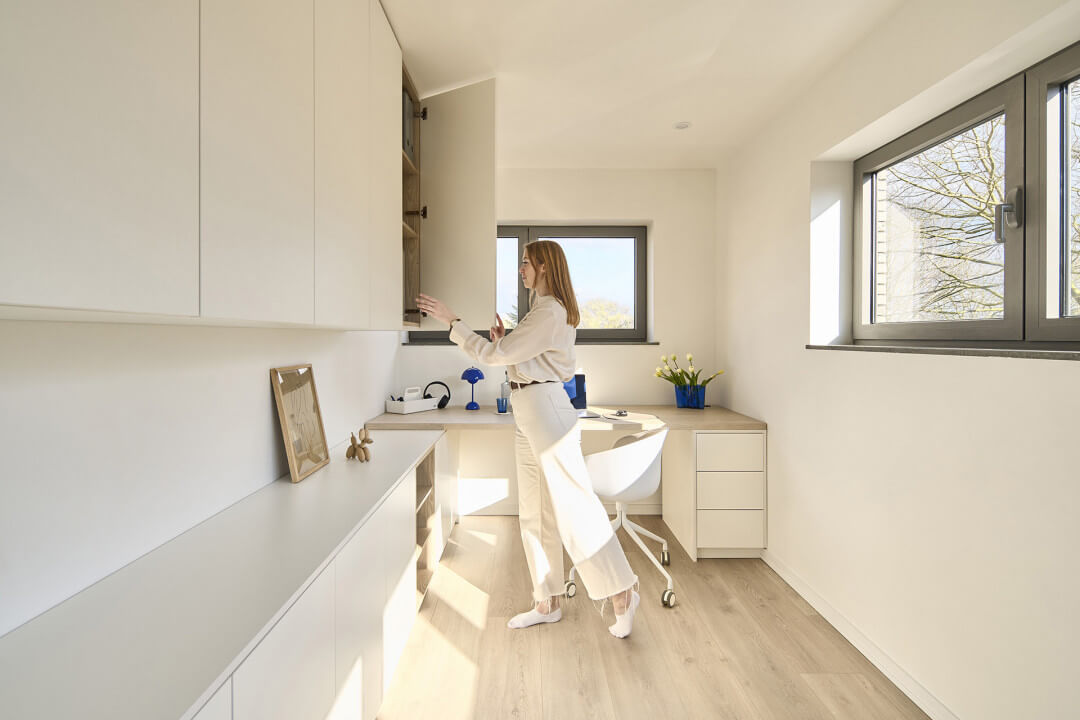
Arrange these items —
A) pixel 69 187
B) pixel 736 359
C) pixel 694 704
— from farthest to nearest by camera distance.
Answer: pixel 736 359
pixel 694 704
pixel 69 187

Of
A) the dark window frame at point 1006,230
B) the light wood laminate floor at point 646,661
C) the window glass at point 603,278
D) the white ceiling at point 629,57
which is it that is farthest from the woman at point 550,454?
the window glass at point 603,278

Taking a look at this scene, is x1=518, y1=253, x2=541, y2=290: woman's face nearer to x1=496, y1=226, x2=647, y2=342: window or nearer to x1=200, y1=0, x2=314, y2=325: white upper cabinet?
x1=200, y1=0, x2=314, y2=325: white upper cabinet

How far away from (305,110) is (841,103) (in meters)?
2.10

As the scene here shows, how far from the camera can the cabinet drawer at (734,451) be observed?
2980 millimetres

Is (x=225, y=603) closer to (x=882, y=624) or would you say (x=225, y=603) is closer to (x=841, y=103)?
(x=882, y=624)

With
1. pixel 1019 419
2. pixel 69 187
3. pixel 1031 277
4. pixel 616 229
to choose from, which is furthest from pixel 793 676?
pixel 616 229

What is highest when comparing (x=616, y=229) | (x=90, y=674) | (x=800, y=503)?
(x=616, y=229)

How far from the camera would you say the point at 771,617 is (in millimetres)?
2416

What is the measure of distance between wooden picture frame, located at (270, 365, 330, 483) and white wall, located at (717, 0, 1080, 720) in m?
2.04

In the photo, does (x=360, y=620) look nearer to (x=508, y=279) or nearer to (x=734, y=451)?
(x=734, y=451)

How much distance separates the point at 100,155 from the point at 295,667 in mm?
887

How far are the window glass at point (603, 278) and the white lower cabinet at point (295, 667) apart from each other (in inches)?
114

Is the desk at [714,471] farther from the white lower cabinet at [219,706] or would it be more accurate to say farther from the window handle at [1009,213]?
the white lower cabinet at [219,706]

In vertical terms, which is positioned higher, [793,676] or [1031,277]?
[1031,277]
